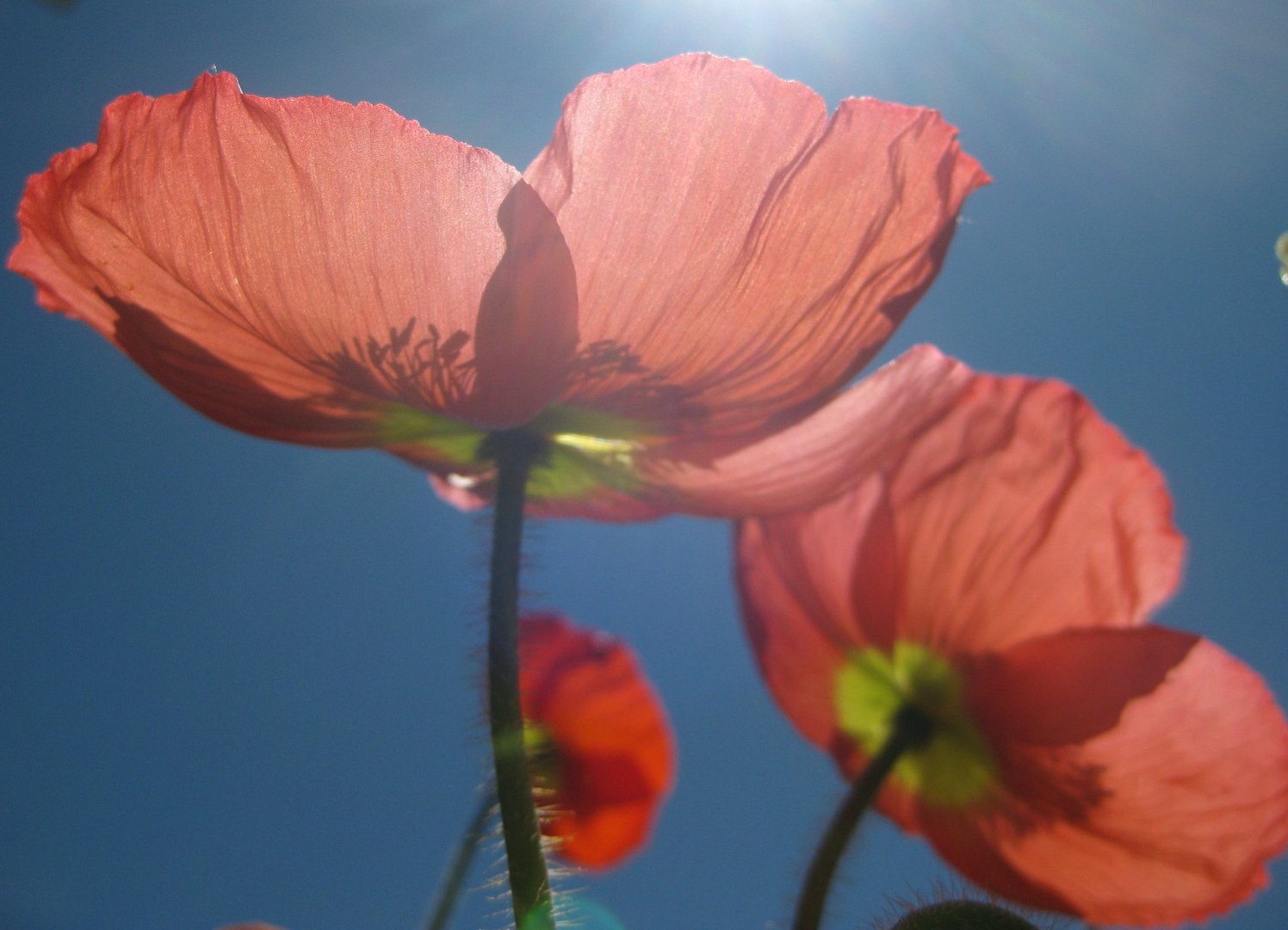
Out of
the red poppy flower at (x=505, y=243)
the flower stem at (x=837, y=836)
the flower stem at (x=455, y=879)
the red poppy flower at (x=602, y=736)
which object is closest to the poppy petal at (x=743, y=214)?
the red poppy flower at (x=505, y=243)

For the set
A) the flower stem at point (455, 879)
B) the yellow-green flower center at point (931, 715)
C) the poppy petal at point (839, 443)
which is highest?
the poppy petal at point (839, 443)

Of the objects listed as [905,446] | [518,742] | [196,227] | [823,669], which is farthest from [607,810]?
[196,227]

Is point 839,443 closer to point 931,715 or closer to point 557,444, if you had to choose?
point 557,444

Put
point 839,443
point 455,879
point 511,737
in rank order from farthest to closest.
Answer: point 455,879, point 839,443, point 511,737

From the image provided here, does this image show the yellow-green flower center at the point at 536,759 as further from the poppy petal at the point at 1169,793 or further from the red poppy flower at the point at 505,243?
the poppy petal at the point at 1169,793

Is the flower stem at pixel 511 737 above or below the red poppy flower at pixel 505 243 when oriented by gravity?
below

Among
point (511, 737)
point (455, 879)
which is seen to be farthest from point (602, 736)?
point (511, 737)

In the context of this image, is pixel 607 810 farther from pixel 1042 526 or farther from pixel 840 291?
pixel 840 291
